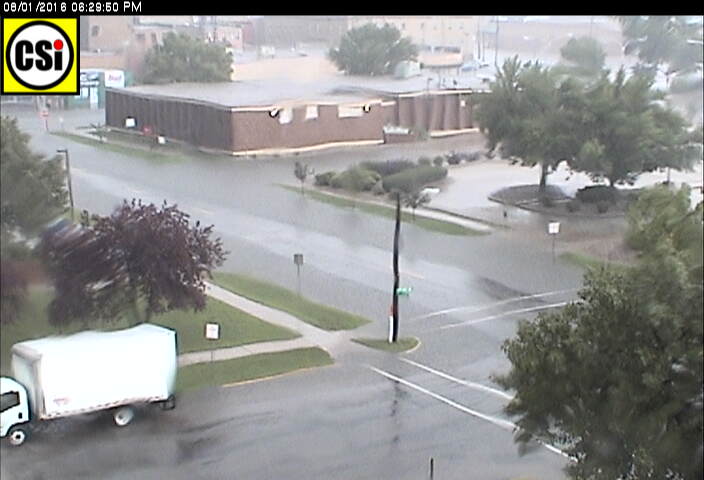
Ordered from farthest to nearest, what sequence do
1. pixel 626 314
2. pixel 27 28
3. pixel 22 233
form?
1. pixel 22 233
2. pixel 626 314
3. pixel 27 28

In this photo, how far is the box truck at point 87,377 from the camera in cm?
231

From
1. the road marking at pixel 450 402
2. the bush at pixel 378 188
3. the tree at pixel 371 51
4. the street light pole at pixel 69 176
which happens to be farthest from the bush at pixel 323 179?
the street light pole at pixel 69 176

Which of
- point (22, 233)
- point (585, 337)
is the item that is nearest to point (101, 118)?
point (22, 233)

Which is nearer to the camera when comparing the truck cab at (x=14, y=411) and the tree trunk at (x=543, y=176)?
the truck cab at (x=14, y=411)

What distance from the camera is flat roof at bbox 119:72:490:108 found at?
2420mm

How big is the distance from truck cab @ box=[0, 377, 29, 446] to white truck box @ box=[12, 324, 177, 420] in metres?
0.02

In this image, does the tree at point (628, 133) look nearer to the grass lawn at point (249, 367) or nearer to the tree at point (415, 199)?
the tree at point (415, 199)

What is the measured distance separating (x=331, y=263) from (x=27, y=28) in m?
1.01

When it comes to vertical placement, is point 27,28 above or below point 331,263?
above

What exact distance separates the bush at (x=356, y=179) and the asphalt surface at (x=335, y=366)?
0.11 ft

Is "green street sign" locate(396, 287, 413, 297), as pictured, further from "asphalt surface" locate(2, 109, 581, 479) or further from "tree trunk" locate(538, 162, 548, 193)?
"tree trunk" locate(538, 162, 548, 193)

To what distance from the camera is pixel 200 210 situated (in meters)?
→ 2.50

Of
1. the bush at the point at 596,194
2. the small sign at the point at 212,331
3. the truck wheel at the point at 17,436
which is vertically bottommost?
the truck wheel at the point at 17,436

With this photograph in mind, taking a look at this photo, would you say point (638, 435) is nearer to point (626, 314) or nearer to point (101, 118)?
point (626, 314)
